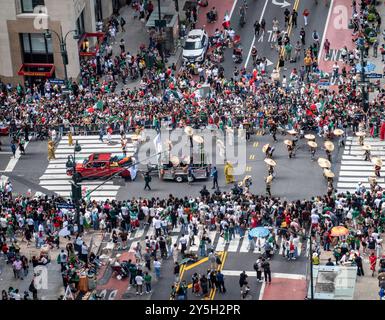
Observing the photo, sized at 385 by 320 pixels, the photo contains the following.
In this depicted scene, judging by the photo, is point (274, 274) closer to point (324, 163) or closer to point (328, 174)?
point (328, 174)

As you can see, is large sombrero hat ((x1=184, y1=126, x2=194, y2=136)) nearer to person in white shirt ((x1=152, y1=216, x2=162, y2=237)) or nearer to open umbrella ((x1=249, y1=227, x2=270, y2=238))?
person in white shirt ((x1=152, y1=216, x2=162, y2=237))

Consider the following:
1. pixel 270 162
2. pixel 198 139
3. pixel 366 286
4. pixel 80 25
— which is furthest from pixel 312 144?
pixel 80 25

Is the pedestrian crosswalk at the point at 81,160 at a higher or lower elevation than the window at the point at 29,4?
lower

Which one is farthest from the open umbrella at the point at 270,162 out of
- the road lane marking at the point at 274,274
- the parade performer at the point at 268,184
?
the road lane marking at the point at 274,274

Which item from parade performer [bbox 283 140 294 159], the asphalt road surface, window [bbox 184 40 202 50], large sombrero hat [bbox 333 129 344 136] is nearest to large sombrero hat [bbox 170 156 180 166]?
parade performer [bbox 283 140 294 159]

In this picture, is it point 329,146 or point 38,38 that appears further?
point 38,38

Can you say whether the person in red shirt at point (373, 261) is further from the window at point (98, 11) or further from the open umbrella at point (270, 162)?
the window at point (98, 11)
